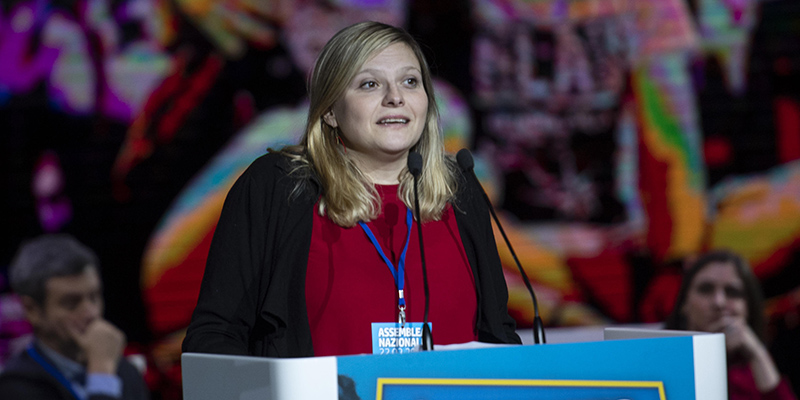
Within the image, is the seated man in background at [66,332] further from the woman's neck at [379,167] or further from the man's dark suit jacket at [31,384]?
the woman's neck at [379,167]

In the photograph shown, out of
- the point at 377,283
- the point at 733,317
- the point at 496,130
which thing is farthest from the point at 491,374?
the point at 496,130

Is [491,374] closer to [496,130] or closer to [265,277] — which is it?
[265,277]

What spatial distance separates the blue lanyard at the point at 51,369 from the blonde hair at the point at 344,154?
7.53 ft

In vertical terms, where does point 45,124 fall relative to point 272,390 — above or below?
above

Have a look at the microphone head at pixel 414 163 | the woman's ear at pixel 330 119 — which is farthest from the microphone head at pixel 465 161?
the woman's ear at pixel 330 119

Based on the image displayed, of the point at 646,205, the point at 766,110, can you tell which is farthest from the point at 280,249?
the point at 766,110

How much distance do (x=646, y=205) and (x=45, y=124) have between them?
3243mm

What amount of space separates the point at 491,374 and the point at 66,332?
3127mm

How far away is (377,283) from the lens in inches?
71.4

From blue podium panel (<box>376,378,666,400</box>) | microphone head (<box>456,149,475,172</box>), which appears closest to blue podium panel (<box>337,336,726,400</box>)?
blue podium panel (<box>376,378,666,400</box>)

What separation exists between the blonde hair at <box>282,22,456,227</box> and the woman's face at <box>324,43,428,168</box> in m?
0.02

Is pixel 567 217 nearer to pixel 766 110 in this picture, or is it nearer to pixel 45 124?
pixel 766 110

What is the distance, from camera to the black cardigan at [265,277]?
65.6 inches

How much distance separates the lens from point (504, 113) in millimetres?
4645
